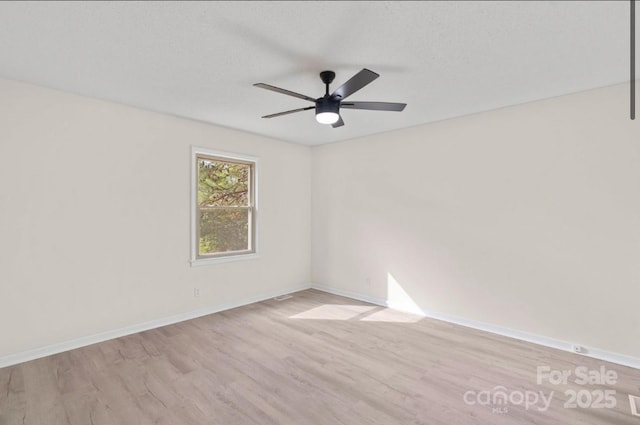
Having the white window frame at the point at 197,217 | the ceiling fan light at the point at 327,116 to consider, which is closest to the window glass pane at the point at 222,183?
the white window frame at the point at 197,217

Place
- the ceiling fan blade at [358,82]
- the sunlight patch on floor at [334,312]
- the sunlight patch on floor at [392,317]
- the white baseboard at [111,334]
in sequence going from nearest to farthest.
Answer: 1. the ceiling fan blade at [358,82]
2. the white baseboard at [111,334]
3. the sunlight patch on floor at [392,317]
4. the sunlight patch on floor at [334,312]

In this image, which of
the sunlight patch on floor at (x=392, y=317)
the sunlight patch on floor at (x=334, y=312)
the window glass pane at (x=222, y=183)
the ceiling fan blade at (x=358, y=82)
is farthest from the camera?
the window glass pane at (x=222, y=183)

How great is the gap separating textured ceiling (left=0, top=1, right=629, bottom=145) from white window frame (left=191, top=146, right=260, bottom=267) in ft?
3.04

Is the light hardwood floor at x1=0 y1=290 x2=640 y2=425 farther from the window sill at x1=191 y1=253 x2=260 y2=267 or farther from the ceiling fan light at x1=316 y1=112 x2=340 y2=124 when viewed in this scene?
the ceiling fan light at x1=316 y1=112 x2=340 y2=124

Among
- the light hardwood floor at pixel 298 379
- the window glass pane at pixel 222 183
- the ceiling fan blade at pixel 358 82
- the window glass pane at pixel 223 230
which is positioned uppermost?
the ceiling fan blade at pixel 358 82

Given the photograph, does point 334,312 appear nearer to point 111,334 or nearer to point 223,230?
point 223,230

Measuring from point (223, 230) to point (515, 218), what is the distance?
12.6ft

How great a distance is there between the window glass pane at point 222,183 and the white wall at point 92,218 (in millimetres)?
278

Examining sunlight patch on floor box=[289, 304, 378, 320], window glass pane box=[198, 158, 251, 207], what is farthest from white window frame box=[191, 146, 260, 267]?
sunlight patch on floor box=[289, 304, 378, 320]

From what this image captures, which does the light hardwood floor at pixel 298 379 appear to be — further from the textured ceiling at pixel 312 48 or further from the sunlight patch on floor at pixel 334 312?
the textured ceiling at pixel 312 48

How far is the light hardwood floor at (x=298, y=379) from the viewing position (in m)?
2.11

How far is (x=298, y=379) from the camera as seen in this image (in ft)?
8.41

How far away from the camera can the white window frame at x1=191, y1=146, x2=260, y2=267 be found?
400 cm

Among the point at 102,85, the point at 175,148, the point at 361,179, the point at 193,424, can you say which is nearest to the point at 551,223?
the point at 361,179
